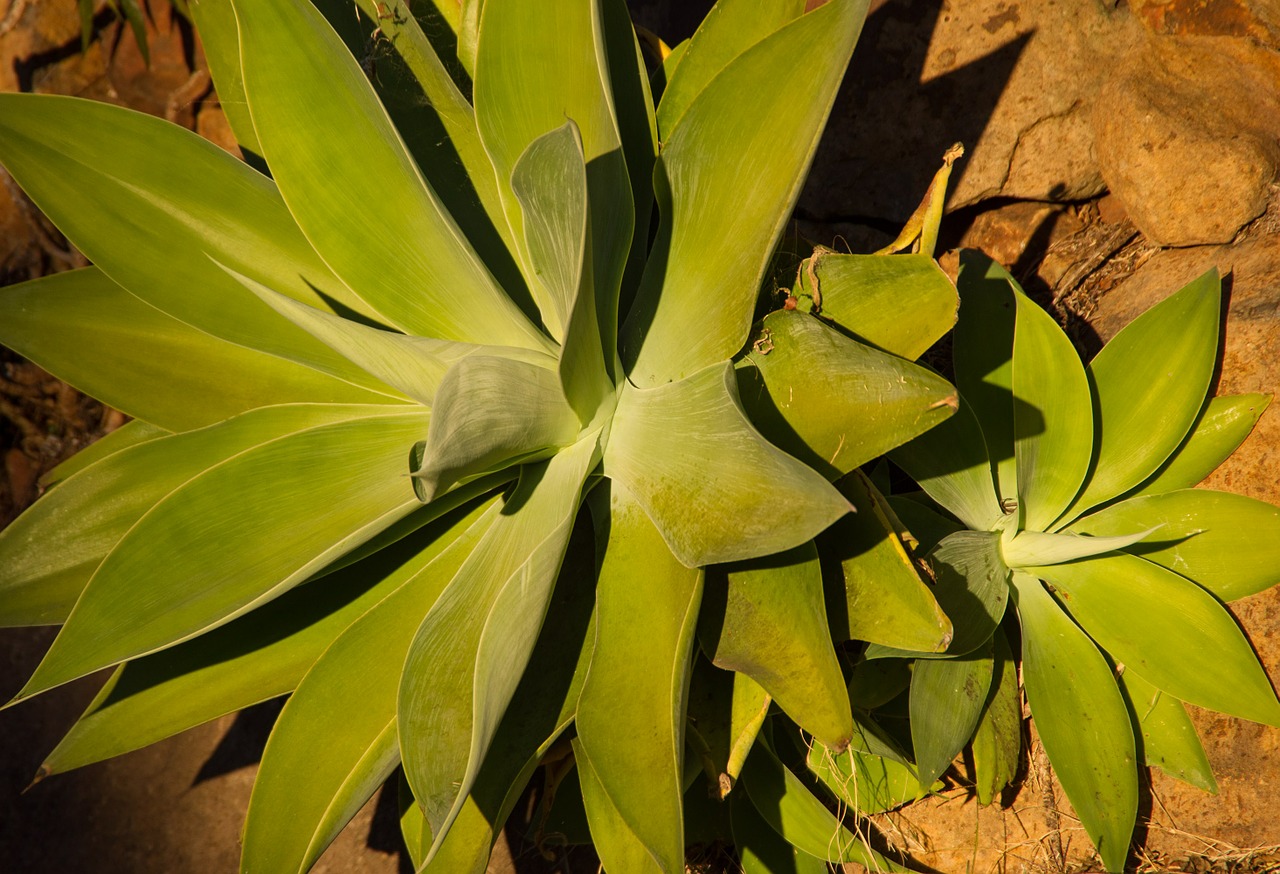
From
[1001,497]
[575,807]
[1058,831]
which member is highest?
[1001,497]

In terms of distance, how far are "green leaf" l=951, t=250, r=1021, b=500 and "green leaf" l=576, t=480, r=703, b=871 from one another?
0.51 metres

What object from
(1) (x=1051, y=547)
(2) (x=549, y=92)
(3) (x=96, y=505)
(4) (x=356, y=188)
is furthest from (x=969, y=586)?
(3) (x=96, y=505)

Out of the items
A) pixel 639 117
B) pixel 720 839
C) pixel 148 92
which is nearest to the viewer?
pixel 639 117

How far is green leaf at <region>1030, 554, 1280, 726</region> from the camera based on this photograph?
1038 millimetres

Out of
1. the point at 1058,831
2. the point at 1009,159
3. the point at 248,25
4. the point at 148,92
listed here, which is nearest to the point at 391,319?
the point at 248,25

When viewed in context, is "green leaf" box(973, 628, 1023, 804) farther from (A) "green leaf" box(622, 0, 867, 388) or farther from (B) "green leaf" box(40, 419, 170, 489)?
(B) "green leaf" box(40, 419, 170, 489)

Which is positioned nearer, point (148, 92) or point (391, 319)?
point (391, 319)

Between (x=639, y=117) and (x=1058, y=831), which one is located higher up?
(x=639, y=117)

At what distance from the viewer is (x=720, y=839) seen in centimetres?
142

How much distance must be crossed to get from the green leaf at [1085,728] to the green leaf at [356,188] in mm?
763

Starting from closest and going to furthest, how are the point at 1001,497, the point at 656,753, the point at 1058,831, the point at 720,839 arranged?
the point at 656,753 → the point at 1001,497 → the point at 1058,831 → the point at 720,839

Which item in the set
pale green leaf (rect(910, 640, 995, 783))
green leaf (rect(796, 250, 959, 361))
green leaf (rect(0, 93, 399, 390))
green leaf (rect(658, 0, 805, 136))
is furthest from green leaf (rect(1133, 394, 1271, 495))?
green leaf (rect(0, 93, 399, 390))

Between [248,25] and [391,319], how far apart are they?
354mm

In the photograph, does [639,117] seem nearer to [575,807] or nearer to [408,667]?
[408,667]
